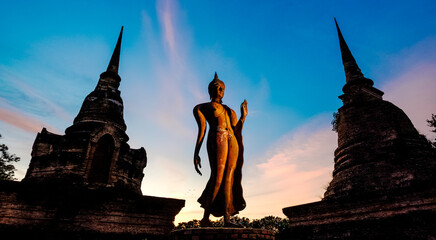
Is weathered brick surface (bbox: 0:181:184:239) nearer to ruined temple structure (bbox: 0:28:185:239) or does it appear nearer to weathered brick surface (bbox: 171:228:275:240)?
ruined temple structure (bbox: 0:28:185:239)

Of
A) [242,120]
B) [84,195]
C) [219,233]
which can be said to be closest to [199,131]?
[242,120]

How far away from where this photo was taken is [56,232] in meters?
7.67

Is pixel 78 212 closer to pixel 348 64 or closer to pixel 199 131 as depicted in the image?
pixel 199 131

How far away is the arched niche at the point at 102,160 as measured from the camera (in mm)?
10797

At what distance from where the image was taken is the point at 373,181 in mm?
9359

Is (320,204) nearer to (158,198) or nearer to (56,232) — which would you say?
(158,198)

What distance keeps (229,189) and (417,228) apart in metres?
6.88

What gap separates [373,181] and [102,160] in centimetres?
1091

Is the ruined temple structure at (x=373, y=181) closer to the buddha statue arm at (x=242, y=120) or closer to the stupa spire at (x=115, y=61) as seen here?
the buddha statue arm at (x=242, y=120)

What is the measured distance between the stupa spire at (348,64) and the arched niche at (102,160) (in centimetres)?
1200

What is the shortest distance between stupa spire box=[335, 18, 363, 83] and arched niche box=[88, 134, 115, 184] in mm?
12000

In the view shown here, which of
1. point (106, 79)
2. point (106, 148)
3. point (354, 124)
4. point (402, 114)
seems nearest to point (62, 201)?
point (106, 148)

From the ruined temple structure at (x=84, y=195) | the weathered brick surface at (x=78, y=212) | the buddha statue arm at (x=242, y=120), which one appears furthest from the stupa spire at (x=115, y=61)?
the buddha statue arm at (x=242, y=120)

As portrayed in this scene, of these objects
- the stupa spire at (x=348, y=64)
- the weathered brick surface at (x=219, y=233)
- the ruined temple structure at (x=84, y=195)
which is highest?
the stupa spire at (x=348, y=64)
